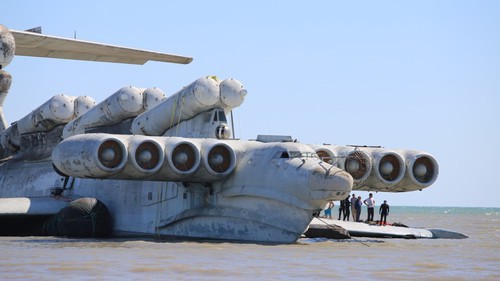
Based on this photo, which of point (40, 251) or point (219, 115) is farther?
point (219, 115)

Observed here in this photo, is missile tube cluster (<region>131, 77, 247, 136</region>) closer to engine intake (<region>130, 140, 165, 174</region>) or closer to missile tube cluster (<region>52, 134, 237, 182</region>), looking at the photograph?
missile tube cluster (<region>52, 134, 237, 182</region>)

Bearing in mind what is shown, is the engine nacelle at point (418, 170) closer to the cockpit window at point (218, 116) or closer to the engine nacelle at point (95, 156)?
the cockpit window at point (218, 116)

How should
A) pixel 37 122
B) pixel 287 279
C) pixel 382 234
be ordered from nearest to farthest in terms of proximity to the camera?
pixel 287 279 < pixel 382 234 < pixel 37 122

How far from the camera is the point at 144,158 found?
81.5 ft

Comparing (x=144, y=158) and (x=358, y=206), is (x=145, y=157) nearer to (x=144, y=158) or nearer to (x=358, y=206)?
(x=144, y=158)

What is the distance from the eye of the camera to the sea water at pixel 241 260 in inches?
639

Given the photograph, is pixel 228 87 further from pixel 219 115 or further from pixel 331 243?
pixel 331 243

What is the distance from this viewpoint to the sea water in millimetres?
16219

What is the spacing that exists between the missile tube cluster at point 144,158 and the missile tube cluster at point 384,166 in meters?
3.78

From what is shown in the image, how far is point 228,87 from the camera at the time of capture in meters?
27.2

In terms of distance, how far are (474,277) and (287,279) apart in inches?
137

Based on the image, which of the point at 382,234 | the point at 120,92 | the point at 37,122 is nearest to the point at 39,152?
the point at 37,122

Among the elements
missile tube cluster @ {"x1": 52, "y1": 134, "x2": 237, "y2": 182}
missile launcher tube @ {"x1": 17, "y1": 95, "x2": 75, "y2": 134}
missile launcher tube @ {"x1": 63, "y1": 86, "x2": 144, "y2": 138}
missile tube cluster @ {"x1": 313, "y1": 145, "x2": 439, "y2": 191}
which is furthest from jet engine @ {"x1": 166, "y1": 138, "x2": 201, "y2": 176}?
missile launcher tube @ {"x1": 17, "y1": 95, "x2": 75, "y2": 134}

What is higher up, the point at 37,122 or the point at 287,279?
the point at 37,122
